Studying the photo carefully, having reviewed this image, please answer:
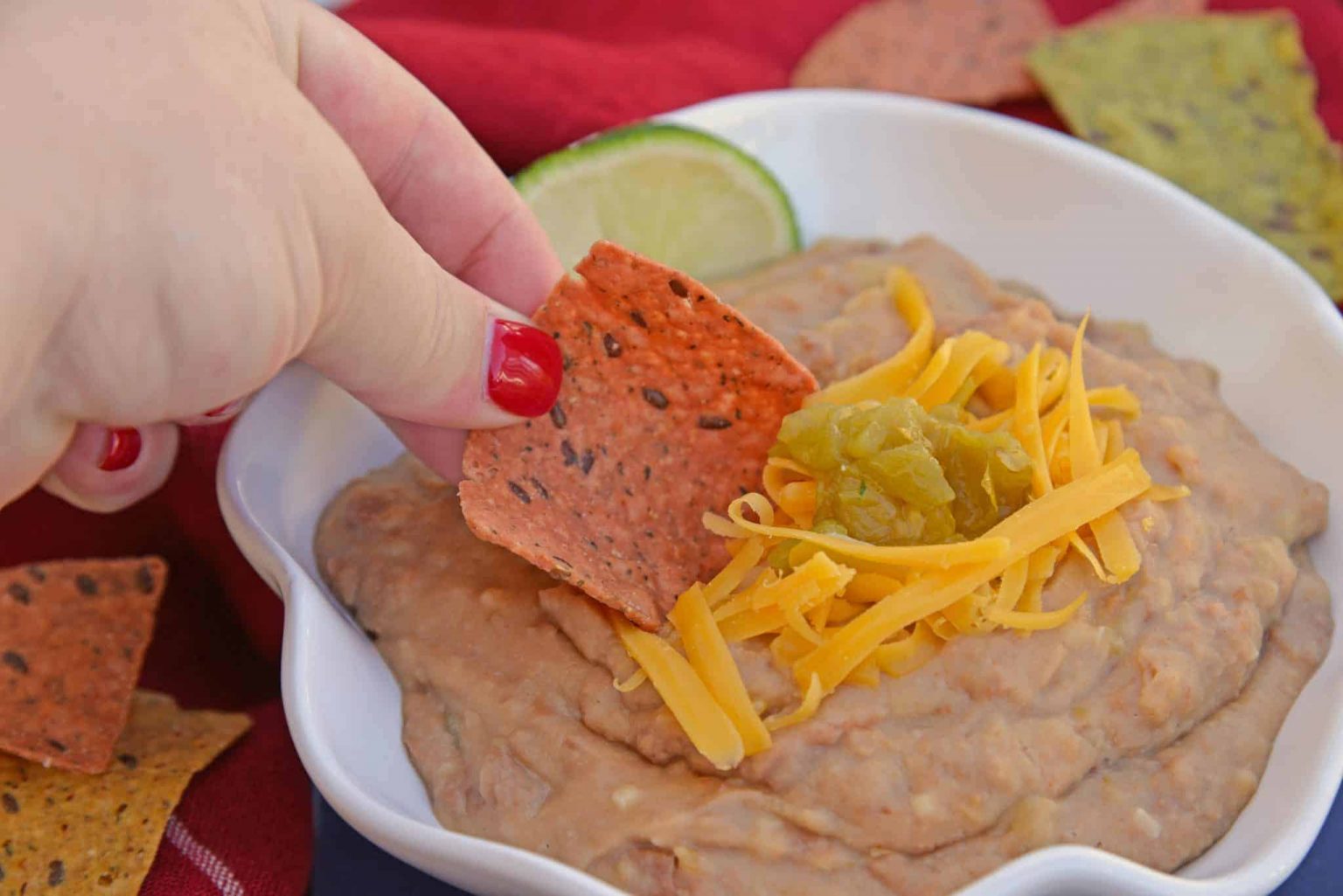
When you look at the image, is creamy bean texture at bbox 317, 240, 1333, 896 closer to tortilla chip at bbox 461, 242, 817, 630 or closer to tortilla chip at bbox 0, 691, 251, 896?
tortilla chip at bbox 461, 242, 817, 630

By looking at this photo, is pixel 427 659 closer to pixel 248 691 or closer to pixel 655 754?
pixel 655 754

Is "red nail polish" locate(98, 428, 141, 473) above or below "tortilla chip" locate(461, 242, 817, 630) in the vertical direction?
below

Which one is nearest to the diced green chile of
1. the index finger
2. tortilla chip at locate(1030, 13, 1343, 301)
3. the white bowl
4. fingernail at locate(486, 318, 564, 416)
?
fingernail at locate(486, 318, 564, 416)

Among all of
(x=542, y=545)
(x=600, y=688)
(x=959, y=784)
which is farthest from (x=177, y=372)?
(x=959, y=784)

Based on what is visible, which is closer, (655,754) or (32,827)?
(655,754)

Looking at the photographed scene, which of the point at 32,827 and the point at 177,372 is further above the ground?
the point at 177,372

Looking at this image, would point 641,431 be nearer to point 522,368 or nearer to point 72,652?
point 522,368

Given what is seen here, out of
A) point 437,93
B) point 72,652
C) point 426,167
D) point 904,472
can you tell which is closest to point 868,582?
point 904,472
